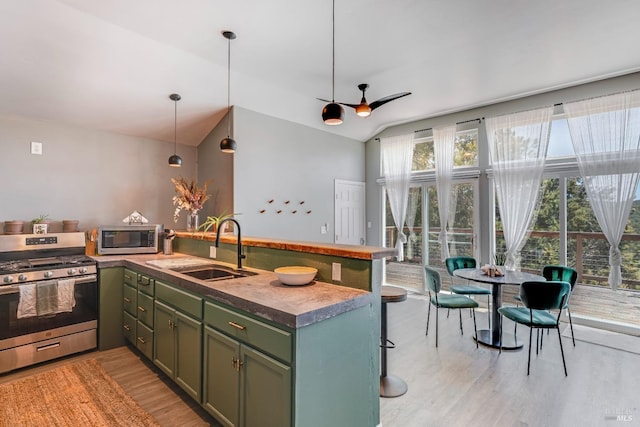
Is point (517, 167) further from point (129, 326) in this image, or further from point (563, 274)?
point (129, 326)

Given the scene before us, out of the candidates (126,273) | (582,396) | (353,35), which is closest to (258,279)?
(126,273)

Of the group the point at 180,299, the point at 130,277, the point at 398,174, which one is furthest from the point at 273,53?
the point at 398,174

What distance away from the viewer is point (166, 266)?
9.51ft

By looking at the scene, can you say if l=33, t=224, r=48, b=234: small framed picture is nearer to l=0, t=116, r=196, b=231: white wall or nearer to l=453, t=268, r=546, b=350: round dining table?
l=0, t=116, r=196, b=231: white wall

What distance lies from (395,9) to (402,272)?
4.52 m

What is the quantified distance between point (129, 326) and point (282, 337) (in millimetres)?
2485

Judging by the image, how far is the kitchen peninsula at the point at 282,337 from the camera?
5.21ft

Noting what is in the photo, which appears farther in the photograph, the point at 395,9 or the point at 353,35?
the point at 353,35

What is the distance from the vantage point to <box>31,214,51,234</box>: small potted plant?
3.48 metres

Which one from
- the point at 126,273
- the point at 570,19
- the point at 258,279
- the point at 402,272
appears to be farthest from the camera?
the point at 402,272

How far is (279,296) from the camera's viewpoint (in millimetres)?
1873

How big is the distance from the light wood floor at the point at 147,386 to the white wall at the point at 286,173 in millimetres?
1987

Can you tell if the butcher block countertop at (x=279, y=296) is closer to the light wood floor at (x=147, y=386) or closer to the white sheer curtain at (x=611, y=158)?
the light wood floor at (x=147, y=386)

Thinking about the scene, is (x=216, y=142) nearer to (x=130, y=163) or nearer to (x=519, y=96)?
(x=130, y=163)
